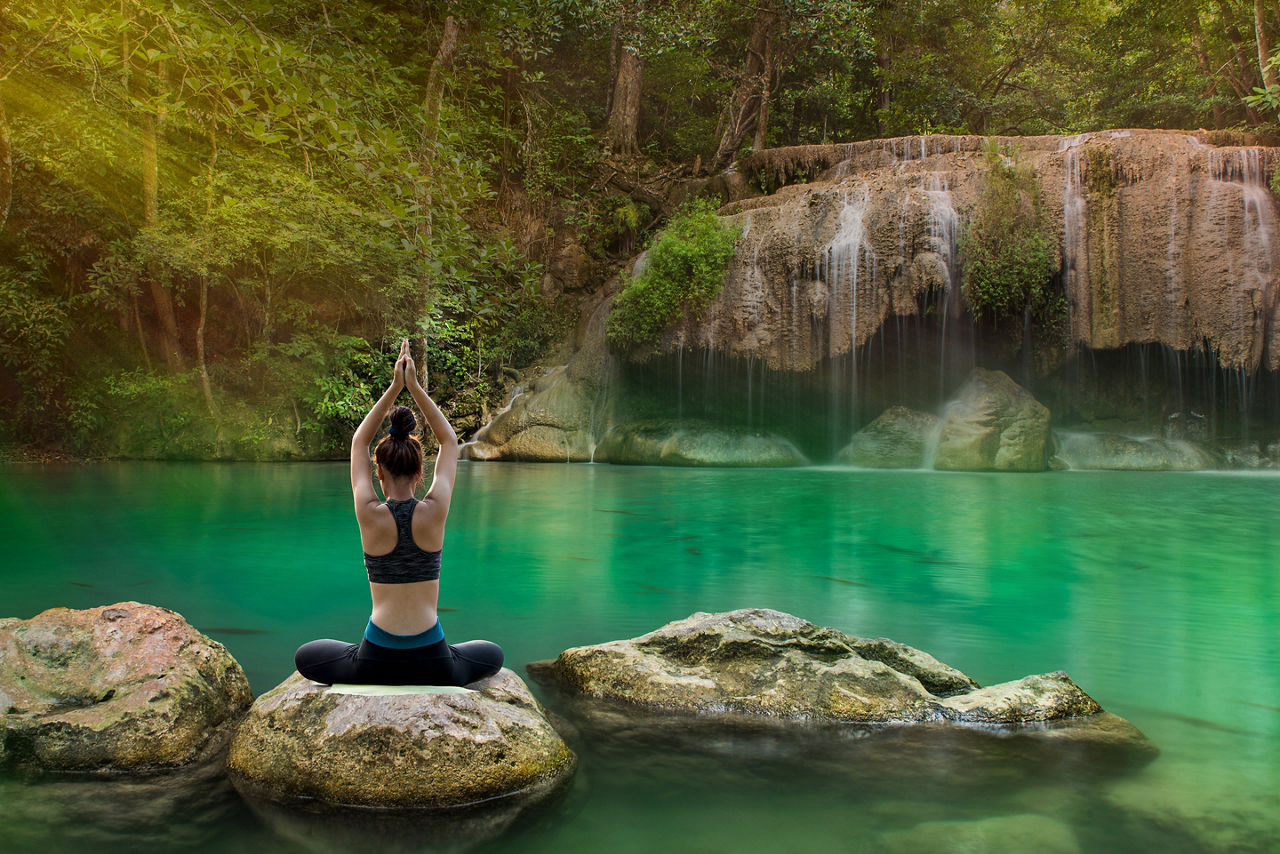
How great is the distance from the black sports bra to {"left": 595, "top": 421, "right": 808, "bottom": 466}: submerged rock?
1423 centimetres

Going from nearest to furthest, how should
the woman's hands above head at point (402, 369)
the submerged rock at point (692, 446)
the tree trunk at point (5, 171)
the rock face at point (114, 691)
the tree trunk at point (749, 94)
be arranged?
the woman's hands above head at point (402, 369) → the rock face at point (114, 691) → the tree trunk at point (5, 171) → the submerged rock at point (692, 446) → the tree trunk at point (749, 94)

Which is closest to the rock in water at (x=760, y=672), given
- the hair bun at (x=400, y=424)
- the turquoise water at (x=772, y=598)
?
the turquoise water at (x=772, y=598)

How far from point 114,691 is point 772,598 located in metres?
4.03

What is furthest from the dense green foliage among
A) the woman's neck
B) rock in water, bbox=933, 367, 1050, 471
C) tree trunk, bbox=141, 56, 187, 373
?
the woman's neck

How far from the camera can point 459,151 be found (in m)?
11.1

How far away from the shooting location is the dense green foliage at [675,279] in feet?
54.0

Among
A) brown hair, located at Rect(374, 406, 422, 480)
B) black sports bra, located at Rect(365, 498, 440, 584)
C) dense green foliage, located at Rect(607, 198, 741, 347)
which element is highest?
dense green foliage, located at Rect(607, 198, 741, 347)

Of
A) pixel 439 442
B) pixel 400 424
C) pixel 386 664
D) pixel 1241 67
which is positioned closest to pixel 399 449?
pixel 400 424

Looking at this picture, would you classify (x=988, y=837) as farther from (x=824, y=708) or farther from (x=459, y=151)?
(x=459, y=151)

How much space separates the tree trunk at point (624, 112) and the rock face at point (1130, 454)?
13.5 meters

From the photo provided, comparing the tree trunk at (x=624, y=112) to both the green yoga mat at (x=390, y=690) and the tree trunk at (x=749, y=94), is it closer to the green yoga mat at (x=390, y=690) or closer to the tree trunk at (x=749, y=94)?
the tree trunk at (x=749, y=94)

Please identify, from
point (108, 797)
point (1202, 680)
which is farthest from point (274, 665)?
point (1202, 680)

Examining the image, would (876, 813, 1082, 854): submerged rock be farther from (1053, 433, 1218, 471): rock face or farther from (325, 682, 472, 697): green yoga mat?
(1053, 433, 1218, 471): rock face

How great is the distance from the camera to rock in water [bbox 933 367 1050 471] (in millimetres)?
15305
